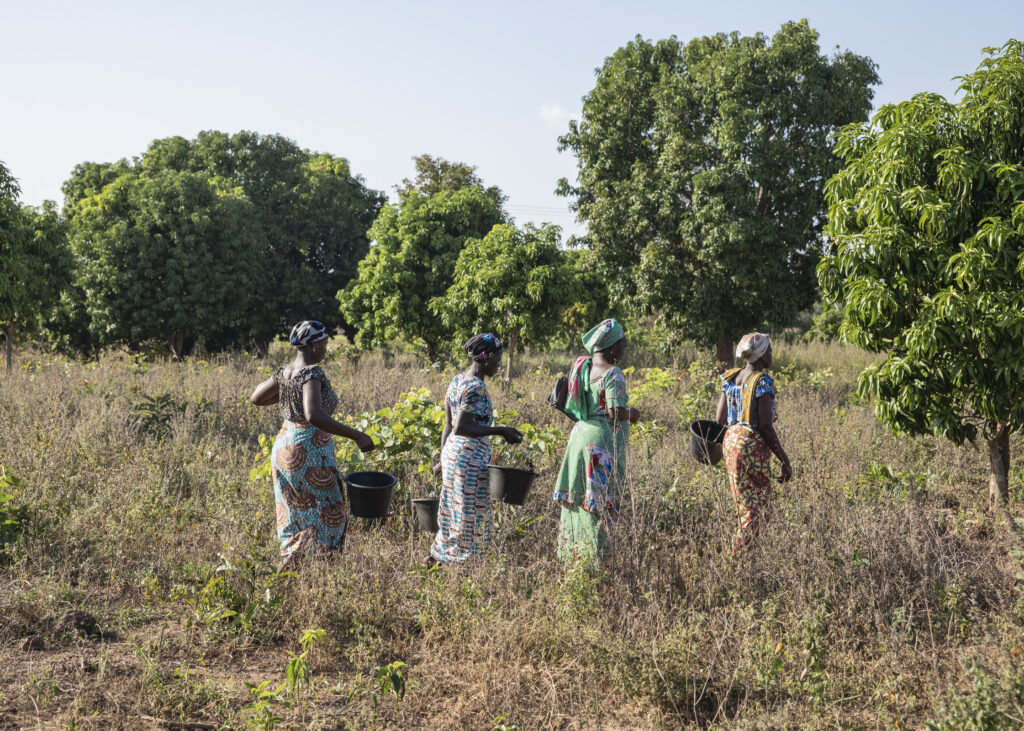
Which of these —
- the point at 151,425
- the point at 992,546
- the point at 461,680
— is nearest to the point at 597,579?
the point at 461,680

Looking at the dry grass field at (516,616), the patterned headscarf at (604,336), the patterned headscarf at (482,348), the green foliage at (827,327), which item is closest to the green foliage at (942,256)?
the dry grass field at (516,616)

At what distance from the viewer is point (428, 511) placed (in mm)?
4762

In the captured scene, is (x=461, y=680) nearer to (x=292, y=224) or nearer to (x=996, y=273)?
(x=996, y=273)

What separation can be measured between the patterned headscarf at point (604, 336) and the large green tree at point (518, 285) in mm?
9724

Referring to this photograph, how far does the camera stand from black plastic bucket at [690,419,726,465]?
15.7ft

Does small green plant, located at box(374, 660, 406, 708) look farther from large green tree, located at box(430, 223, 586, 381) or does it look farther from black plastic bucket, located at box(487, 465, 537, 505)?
large green tree, located at box(430, 223, 586, 381)

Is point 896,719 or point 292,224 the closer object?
point 896,719

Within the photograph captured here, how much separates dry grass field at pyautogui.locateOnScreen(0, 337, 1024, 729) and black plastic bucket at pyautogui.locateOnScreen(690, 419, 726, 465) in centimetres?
32

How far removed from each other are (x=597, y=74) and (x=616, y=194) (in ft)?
11.7

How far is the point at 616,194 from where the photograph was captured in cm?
1686

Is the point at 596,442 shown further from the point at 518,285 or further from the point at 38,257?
the point at 38,257

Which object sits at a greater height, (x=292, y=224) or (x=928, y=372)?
(x=292, y=224)

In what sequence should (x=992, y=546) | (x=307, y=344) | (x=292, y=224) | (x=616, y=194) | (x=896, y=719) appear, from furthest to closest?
(x=292, y=224), (x=616, y=194), (x=992, y=546), (x=307, y=344), (x=896, y=719)

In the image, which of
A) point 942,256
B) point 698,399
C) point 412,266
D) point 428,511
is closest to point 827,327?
point 412,266
